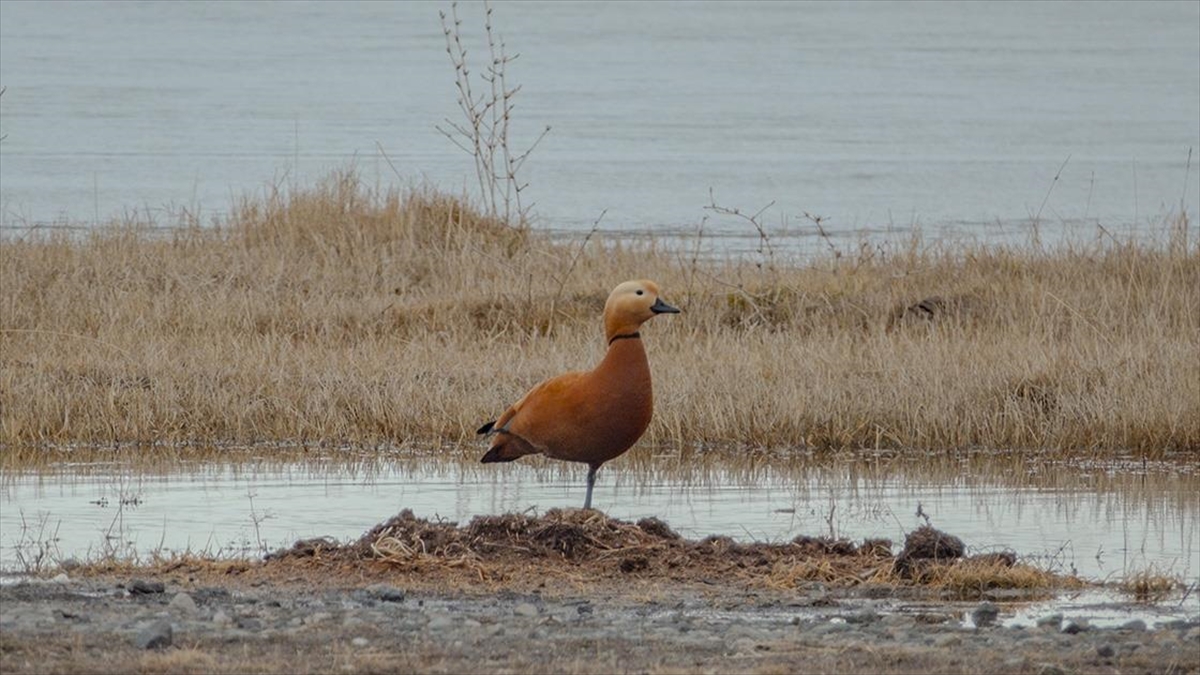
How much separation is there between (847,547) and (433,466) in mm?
3144

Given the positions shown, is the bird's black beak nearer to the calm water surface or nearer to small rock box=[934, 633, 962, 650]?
the calm water surface

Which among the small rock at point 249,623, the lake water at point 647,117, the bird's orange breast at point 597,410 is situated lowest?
the small rock at point 249,623

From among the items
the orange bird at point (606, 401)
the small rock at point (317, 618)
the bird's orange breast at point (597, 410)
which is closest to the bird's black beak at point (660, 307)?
the orange bird at point (606, 401)

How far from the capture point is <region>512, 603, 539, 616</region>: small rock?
660cm

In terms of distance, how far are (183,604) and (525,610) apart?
1.15 meters

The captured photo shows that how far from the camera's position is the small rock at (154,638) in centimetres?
571

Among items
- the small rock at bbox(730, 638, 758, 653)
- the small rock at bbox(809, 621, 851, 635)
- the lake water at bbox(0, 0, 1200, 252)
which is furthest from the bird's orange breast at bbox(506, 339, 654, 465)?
the lake water at bbox(0, 0, 1200, 252)

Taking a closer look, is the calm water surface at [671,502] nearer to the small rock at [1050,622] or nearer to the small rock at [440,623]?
the small rock at [1050,622]

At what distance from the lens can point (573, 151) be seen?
108ft

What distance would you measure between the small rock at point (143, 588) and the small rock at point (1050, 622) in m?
3.07

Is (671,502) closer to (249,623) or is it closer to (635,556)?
(635,556)

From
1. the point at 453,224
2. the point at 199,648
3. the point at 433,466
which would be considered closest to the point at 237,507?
the point at 433,466

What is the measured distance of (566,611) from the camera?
677cm

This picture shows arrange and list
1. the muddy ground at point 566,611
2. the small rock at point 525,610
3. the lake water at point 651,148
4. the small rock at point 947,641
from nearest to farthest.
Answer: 1. the muddy ground at point 566,611
2. the small rock at point 947,641
3. the small rock at point 525,610
4. the lake water at point 651,148
